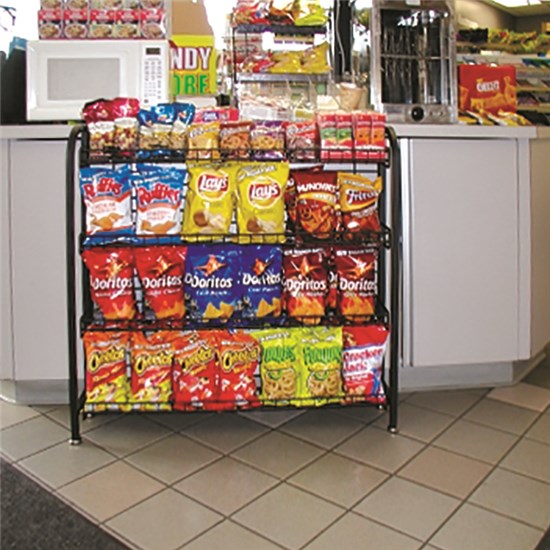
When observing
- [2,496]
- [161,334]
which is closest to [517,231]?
[161,334]

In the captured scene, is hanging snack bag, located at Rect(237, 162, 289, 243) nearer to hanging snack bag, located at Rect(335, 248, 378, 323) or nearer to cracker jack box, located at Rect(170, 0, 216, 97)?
hanging snack bag, located at Rect(335, 248, 378, 323)

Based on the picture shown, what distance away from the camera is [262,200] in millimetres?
2205

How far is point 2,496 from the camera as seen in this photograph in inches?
74.9

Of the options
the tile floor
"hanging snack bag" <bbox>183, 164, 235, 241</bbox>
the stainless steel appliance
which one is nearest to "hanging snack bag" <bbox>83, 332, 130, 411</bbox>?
the tile floor

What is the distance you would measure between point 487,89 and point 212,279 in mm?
1756

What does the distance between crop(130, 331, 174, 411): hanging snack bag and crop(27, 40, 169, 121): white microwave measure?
3.15 ft

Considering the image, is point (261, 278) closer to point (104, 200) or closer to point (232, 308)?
point (232, 308)

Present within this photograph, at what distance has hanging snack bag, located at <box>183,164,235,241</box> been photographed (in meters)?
2.20

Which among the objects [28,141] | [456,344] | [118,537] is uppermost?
[28,141]

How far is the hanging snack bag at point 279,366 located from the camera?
2.25 metres

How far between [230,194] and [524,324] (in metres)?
1.35

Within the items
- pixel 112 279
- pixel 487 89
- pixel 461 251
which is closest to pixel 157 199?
pixel 112 279

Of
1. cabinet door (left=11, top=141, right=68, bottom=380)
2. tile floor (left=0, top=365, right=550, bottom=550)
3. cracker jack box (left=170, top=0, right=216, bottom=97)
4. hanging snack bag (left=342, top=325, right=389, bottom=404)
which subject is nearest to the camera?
tile floor (left=0, top=365, right=550, bottom=550)

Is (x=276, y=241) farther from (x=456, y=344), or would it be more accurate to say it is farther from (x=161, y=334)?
(x=456, y=344)
